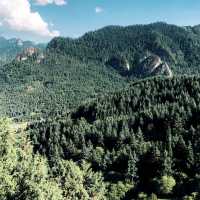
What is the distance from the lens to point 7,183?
143 ft

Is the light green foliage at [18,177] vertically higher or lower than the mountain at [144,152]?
higher

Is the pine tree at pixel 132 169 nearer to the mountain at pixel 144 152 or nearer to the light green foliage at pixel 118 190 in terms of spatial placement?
the mountain at pixel 144 152

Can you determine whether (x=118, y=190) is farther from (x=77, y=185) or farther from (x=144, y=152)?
(x=77, y=185)

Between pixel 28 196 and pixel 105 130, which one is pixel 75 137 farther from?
pixel 28 196

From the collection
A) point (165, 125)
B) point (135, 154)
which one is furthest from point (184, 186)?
point (165, 125)

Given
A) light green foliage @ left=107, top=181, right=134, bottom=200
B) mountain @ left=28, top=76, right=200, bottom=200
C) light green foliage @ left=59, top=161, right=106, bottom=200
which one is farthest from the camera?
mountain @ left=28, top=76, right=200, bottom=200

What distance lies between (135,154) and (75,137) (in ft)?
167

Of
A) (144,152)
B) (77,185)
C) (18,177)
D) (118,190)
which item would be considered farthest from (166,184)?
(18,177)

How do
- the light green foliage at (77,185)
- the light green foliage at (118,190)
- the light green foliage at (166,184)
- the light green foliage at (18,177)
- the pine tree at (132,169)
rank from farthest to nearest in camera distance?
1. the pine tree at (132,169)
2. the light green foliage at (166,184)
3. the light green foliage at (118,190)
4. the light green foliage at (77,185)
5. the light green foliage at (18,177)

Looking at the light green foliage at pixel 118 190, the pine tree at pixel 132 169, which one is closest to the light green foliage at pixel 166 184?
the light green foliage at pixel 118 190

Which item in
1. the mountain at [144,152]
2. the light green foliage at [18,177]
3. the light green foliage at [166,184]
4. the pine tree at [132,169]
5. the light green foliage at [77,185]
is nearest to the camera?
the light green foliage at [18,177]

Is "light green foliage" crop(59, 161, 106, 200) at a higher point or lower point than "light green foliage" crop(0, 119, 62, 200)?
lower

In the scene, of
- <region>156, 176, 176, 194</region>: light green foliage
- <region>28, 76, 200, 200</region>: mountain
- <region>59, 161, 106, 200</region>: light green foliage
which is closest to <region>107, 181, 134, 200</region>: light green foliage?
<region>28, 76, 200, 200</region>: mountain

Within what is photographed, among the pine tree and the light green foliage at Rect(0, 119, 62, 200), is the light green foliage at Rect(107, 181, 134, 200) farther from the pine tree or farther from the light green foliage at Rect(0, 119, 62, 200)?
the light green foliage at Rect(0, 119, 62, 200)
